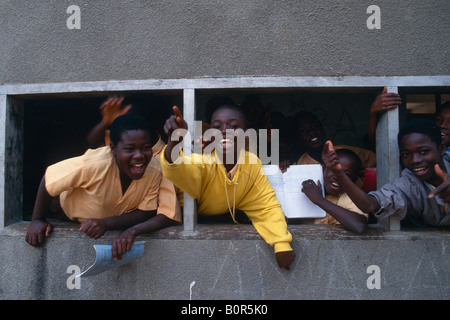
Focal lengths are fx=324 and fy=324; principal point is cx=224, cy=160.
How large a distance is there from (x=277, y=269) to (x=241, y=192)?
67cm

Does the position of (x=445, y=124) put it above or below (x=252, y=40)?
below

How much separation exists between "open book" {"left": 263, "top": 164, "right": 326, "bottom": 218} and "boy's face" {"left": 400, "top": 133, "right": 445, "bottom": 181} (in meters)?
0.72

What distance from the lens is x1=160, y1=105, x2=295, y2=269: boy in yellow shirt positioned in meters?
2.43

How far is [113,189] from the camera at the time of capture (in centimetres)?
260

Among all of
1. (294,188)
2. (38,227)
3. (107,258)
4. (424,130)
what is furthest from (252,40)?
(38,227)

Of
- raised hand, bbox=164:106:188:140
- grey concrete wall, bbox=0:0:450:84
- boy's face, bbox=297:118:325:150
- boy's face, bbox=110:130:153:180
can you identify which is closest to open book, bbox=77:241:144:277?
boy's face, bbox=110:130:153:180

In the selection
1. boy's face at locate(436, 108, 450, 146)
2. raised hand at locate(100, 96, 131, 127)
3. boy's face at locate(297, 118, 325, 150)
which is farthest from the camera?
boy's face at locate(297, 118, 325, 150)

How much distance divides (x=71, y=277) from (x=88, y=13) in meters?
2.23

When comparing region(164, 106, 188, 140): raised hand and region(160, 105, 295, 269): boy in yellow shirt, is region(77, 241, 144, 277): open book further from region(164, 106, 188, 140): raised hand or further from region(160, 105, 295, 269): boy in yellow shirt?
region(164, 106, 188, 140): raised hand

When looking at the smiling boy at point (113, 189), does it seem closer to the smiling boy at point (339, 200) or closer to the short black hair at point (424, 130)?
the smiling boy at point (339, 200)

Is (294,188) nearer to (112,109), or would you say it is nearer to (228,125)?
(228,125)

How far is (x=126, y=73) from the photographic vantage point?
271cm

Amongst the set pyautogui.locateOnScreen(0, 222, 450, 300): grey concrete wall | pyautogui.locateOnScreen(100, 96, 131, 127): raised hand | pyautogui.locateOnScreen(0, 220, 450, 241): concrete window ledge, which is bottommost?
pyautogui.locateOnScreen(0, 222, 450, 300): grey concrete wall
